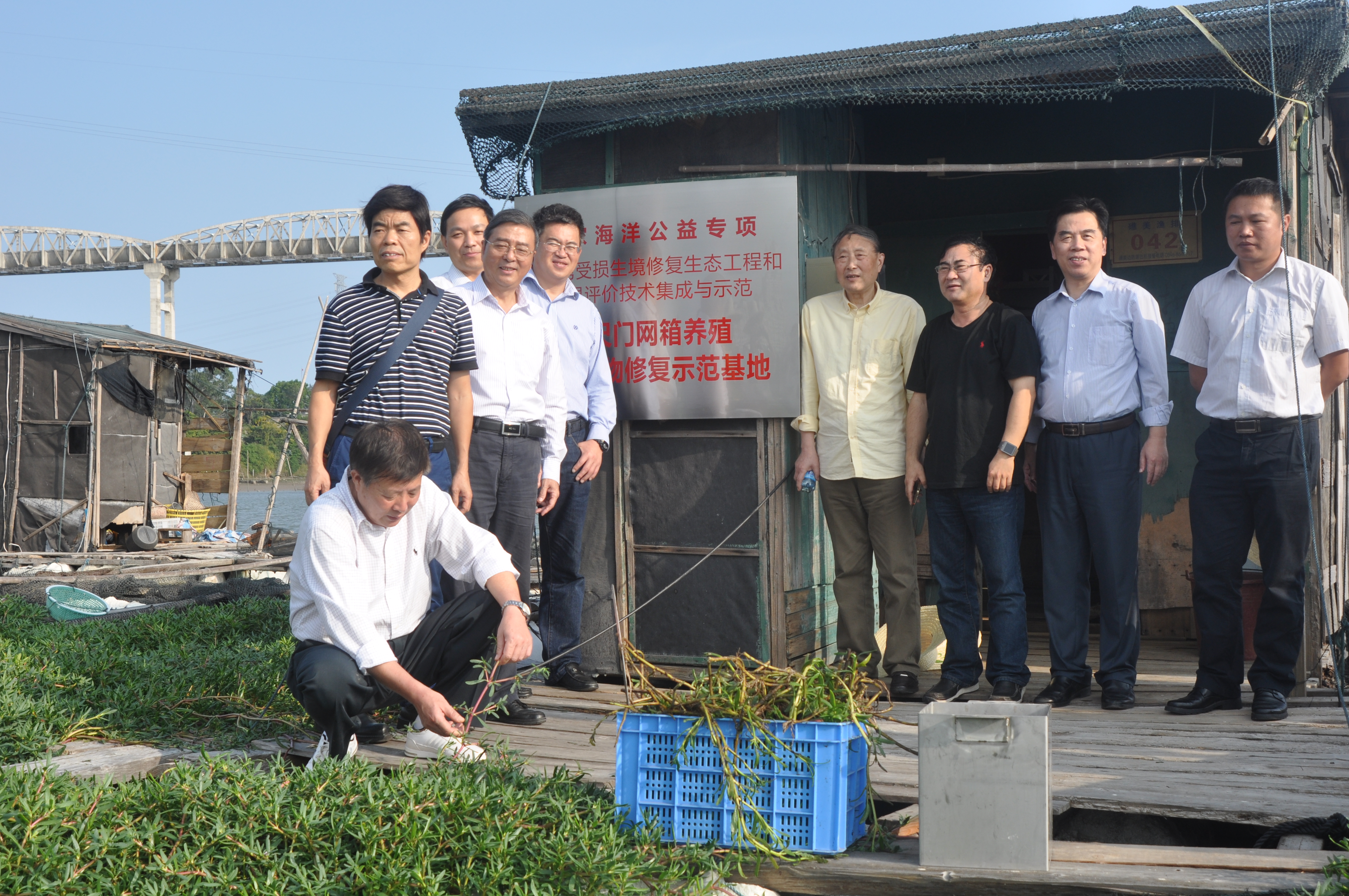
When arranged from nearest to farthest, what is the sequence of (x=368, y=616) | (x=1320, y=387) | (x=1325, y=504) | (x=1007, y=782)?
1. (x=1007, y=782)
2. (x=368, y=616)
3. (x=1320, y=387)
4. (x=1325, y=504)

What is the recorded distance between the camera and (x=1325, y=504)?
4.78m

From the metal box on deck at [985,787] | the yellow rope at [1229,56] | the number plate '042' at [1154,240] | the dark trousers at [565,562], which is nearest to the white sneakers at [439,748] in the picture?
the dark trousers at [565,562]

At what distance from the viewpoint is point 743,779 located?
2.73 m

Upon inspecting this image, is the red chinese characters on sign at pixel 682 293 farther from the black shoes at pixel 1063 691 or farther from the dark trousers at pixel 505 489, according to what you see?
the black shoes at pixel 1063 691

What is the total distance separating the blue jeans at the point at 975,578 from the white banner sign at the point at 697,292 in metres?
0.97

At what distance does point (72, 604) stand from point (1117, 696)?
7376 mm

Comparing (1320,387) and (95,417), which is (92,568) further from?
(1320,387)

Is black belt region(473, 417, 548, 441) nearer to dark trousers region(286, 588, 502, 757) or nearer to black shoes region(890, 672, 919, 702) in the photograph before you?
dark trousers region(286, 588, 502, 757)

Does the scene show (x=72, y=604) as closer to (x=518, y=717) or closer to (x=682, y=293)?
(x=518, y=717)

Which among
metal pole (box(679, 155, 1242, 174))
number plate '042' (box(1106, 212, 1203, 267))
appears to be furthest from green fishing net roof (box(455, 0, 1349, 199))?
number plate '042' (box(1106, 212, 1203, 267))

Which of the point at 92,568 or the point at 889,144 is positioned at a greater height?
the point at 889,144

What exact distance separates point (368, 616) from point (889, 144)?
4742mm

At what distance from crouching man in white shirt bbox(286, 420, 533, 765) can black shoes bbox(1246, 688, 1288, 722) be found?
105 inches

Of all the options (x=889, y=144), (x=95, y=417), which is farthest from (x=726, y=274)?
(x=95, y=417)
